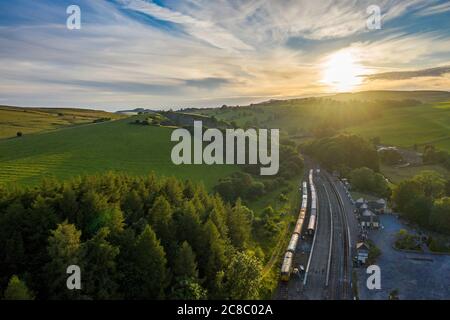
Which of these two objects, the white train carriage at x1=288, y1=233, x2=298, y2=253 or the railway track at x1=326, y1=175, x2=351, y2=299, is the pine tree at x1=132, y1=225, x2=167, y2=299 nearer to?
the railway track at x1=326, y1=175, x2=351, y2=299

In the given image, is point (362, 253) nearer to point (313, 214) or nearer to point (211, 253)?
point (313, 214)

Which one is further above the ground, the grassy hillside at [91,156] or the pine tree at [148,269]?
the grassy hillside at [91,156]

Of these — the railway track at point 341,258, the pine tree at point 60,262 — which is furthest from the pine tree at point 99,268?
the railway track at point 341,258

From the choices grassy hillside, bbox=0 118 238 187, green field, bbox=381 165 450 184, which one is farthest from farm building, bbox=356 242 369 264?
green field, bbox=381 165 450 184

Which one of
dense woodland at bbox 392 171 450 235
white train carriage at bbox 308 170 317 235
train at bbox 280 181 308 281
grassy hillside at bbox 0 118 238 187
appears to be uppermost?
grassy hillside at bbox 0 118 238 187

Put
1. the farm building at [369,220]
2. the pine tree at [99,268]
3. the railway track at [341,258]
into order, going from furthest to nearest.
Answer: the farm building at [369,220]
the railway track at [341,258]
the pine tree at [99,268]

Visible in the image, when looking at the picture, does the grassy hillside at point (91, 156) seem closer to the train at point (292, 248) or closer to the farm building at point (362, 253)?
the train at point (292, 248)
